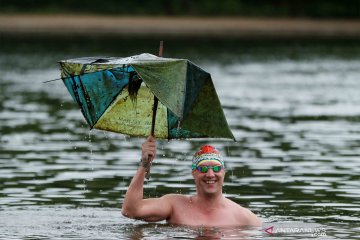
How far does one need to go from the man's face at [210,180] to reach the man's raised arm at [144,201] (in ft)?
1.77

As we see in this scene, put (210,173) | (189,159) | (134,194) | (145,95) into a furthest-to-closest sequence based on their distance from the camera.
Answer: (189,159), (145,95), (210,173), (134,194)

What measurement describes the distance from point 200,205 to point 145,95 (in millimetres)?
1481

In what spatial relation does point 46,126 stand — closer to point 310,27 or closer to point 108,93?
point 108,93

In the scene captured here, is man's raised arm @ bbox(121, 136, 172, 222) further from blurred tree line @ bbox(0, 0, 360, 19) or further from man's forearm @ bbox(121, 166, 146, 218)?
blurred tree line @ bbox(0, 0, 360, 19)

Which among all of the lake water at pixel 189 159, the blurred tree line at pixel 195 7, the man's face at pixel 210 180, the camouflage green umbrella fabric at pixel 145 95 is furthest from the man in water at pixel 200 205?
the blurred tree line at pixel 195 7

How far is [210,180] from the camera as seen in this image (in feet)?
49.6

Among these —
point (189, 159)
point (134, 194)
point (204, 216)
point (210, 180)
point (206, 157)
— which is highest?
point (189, 159)

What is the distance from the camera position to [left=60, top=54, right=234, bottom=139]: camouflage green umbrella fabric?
46.7ft

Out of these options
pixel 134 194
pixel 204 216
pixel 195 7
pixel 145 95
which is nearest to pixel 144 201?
pixel 134 194

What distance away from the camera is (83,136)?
27.5 meters

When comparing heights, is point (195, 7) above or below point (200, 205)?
above

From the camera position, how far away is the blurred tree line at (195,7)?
276 feet

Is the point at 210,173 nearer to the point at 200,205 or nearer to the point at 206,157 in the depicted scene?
the point at 206,157

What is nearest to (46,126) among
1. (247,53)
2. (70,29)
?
(247,53)
